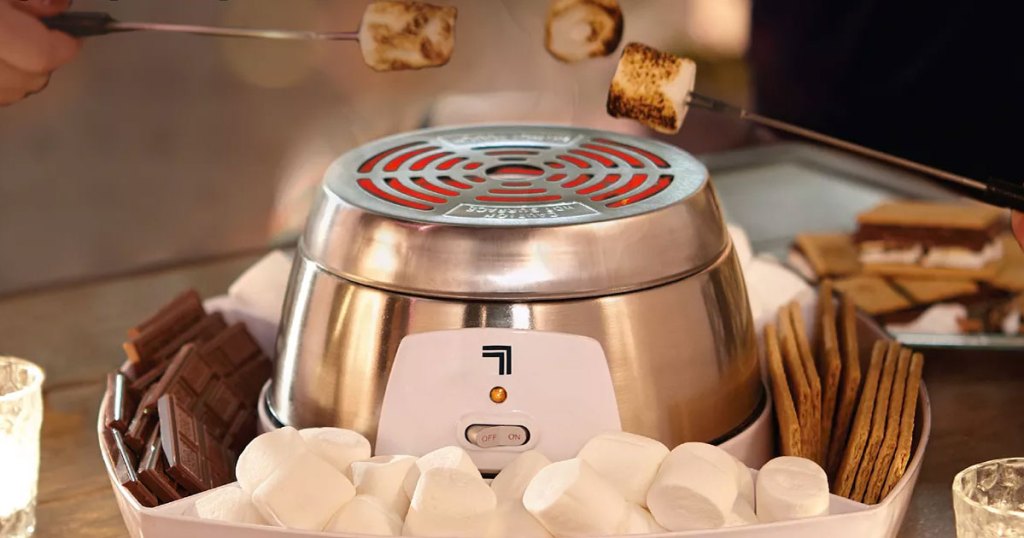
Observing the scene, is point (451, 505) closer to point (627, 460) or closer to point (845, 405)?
point (627, 460)

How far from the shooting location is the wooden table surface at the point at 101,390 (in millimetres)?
1257

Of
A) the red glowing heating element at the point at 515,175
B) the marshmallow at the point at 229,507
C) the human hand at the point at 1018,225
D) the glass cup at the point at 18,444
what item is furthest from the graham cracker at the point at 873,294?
the glass cup at the point at 18,444

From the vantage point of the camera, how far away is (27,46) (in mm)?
1412

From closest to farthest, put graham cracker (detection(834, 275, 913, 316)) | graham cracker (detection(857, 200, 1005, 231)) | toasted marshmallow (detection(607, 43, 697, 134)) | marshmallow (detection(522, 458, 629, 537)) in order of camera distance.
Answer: marshmallow (detection(522, 458, 629, 537))
toasted marshmallow (detection(607, 43, 697, 134))
graham cracker (detection(834, 275, 913, 316))
graham cracker (detection(857, 200, 1005, 231))

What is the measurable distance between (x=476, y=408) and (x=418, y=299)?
12 cm

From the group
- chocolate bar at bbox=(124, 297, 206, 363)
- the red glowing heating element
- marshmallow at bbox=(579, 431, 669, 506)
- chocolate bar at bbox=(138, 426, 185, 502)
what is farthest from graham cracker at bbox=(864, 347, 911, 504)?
chocolate bar at bbox=(124, 297, 206, 363)

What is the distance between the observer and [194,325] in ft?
4.59

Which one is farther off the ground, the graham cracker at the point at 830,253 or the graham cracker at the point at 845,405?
the graham cracker at the point at 845,405

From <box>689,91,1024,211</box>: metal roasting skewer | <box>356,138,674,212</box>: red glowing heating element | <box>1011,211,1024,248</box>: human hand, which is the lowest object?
<box>1011,211,1024,248</box>: human hand

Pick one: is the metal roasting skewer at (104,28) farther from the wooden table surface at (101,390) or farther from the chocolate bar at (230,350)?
the wooden table surface at (101,390)

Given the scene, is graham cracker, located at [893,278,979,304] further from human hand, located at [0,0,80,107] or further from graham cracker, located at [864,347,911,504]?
human hand, located at [0,0,80,107]

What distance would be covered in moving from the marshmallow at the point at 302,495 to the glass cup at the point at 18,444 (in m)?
0.36

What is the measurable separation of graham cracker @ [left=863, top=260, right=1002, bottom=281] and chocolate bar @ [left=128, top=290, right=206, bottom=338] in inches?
40.6

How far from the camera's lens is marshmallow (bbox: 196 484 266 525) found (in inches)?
38.2
